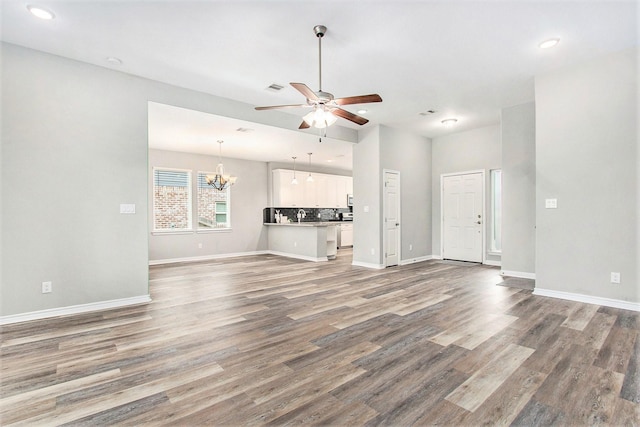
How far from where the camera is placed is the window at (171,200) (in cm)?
771

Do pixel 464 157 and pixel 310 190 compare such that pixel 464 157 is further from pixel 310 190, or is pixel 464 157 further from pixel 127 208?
pixel 127 208

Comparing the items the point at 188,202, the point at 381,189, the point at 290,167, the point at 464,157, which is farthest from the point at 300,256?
the point at 464,157

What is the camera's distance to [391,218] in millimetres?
6770

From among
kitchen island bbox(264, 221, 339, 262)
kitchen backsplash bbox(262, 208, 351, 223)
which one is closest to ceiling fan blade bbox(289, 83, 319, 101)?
kitchen island bbox(264, 221, 339, 262)

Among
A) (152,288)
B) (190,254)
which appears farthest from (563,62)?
(190,254)

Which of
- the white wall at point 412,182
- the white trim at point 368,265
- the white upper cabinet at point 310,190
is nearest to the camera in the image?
the white trim at point 368,265

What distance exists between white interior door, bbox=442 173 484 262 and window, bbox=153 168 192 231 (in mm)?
6481

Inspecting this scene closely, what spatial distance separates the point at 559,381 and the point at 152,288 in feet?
16.8

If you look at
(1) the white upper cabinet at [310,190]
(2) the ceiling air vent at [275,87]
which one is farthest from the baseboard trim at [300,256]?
(2) the ceiling air vent at [275,87]

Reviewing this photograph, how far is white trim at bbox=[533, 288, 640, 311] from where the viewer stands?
141 inches

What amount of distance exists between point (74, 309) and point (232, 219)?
5264 mm

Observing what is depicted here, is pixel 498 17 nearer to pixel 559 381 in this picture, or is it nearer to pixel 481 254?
pixel 559 381

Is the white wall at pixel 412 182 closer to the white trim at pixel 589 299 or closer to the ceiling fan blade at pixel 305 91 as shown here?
the white trim at pixel 589 299

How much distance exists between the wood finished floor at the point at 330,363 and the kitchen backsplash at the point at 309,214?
17.5ft
